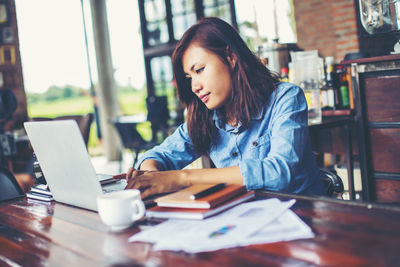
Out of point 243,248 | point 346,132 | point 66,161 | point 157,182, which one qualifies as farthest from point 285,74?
point 243,248

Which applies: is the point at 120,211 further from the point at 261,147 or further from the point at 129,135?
the point at 129,135

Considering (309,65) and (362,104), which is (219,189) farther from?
(309,65)

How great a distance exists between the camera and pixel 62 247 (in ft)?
2.71

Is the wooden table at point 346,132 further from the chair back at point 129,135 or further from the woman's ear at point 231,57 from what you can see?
the chair back at point 129,135

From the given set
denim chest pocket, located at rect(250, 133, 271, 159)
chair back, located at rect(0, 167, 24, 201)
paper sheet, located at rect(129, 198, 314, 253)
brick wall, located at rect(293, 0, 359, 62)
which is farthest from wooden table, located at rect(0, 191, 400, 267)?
brick wall, located at rect(293, 0, 359, 62)

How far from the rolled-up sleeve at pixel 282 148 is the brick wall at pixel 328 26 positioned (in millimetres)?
3857

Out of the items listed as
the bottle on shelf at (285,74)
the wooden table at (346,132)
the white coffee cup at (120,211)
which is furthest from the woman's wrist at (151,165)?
the bottle on shelf at (285,74)

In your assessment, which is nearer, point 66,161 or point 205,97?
point 66,161

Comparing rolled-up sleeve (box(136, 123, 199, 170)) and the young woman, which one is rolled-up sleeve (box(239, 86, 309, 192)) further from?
rolled-up sleeve (box(136, 123, 199, 170))

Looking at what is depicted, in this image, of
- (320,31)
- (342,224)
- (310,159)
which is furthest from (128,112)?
(342,224)

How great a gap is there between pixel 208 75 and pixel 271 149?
37cm

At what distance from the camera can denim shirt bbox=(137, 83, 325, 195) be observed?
3.64 feet

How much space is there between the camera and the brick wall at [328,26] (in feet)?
15.6

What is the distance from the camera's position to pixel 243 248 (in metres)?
0.71
